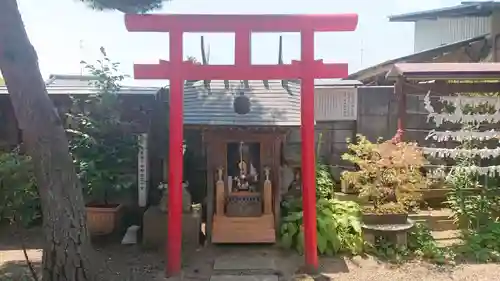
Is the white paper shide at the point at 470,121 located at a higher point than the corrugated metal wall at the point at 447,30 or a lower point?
lower

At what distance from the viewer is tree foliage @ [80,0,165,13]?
6.39 meters

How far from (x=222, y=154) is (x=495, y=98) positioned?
4.52m

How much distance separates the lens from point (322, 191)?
820 centimetres

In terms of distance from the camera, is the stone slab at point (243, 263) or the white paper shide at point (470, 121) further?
the white paper shide at point (470, 121)

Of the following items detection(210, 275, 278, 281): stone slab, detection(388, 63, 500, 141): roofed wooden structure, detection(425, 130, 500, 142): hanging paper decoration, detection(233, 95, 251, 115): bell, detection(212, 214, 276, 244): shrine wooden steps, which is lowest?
detection(210, 275, 278, 281): stone slab

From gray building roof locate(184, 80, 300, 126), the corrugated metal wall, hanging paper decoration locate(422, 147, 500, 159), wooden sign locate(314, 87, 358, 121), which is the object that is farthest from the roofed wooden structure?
the corrugated metal wall

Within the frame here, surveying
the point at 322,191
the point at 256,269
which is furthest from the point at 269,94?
the point at 256,269

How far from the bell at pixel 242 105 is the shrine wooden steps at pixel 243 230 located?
5.54 ft

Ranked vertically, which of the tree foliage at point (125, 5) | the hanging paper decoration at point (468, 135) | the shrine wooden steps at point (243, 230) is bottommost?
the shrine wooden steps at point (243, 230)

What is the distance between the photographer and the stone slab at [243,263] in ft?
21.1

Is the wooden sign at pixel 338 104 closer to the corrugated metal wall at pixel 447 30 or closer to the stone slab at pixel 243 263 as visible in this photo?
the stone slab at pixel 243 263

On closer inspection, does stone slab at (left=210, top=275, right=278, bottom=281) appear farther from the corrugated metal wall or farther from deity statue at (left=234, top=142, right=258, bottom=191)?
the corrugated metal wall

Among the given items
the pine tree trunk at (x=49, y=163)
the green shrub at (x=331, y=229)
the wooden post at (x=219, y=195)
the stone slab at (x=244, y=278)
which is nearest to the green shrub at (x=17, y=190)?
the pine tree trunk at (x=49, y=163)

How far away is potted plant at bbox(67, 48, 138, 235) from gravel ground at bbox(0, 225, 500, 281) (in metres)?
0.86
